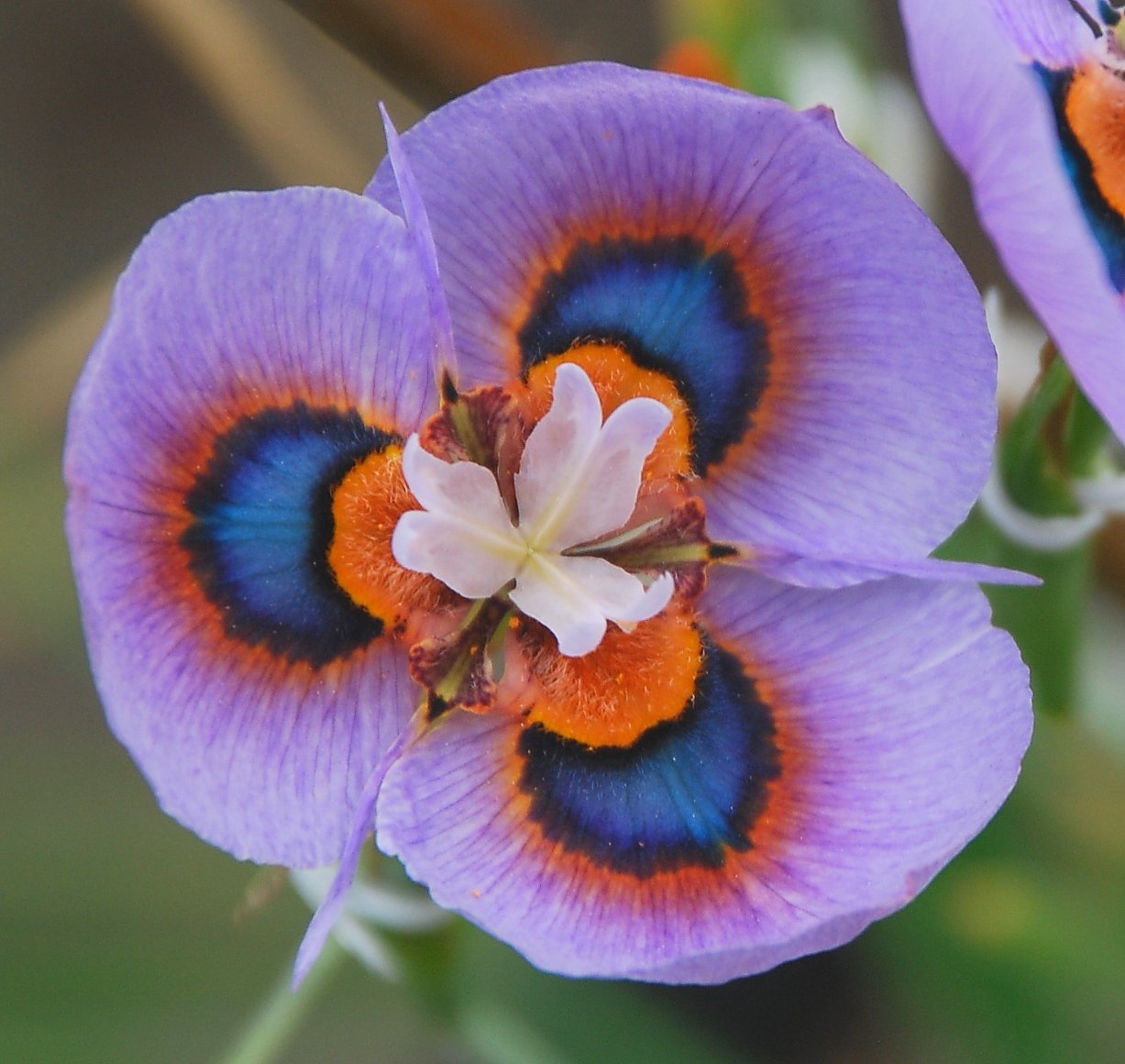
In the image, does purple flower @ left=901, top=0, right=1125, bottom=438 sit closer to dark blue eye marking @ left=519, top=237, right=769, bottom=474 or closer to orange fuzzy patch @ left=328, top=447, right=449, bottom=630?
dark blue eye marking @ left=519, top=237, right=769, bottom=474

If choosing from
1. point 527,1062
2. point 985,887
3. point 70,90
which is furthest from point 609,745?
point 70,90

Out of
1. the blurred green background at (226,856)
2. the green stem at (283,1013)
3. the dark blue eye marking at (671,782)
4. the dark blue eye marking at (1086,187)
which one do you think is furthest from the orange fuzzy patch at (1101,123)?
the green stem at (283,1013)

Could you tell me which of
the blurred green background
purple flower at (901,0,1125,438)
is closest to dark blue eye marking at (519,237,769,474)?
purple flower at (901,0,1125,438)

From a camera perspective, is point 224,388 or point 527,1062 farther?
point 527,1062

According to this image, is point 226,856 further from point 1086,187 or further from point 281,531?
point 1086,187

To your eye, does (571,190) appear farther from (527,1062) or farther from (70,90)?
(70,90)

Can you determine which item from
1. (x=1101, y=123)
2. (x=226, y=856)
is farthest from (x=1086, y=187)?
(x=226, y=856)

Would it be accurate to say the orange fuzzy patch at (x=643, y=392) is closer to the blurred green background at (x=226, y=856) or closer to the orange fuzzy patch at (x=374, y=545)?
the orange fuzzy patch at (x=374, y=545)

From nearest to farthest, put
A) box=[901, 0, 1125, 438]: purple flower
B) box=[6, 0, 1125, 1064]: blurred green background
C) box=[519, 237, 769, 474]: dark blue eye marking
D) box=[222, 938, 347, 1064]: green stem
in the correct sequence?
1. box=[901, 0, 1125, 438]: purple flower
2. box=[519, 237, 769, 474]: dark blue eye marking
3. box=[222, 938, 347, 1064]: green stem
4. box=[6, 0, 1125, 1064]: blurred green background
